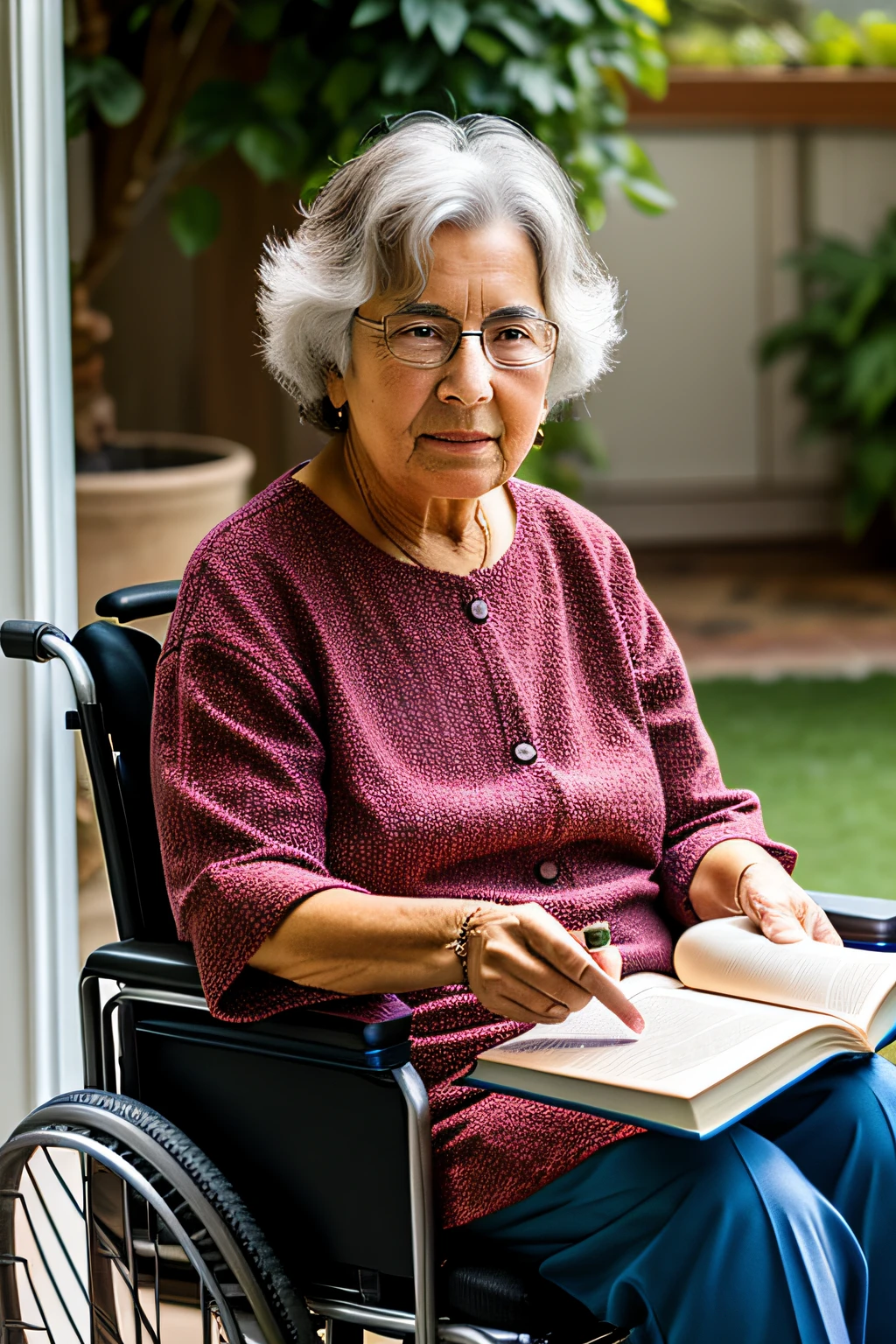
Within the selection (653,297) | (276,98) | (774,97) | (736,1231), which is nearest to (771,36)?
(774,97)

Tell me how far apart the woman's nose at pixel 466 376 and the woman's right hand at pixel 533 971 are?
0.42 metres

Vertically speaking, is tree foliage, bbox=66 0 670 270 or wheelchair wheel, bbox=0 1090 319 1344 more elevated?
tree foliage, bbox=66 0 670 270

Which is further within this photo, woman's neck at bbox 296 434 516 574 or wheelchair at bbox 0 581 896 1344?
woman's neck at bbox 296 434 516 574

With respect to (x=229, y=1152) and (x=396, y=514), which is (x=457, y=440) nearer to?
(x=396, y=514)

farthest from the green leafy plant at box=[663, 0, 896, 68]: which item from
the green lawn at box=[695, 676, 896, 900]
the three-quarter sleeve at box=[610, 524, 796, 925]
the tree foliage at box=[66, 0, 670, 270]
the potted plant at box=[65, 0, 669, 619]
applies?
the three-quarter sleeve at box=[610, 524, 796, 925]

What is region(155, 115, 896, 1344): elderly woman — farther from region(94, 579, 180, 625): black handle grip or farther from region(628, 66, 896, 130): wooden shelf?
region(628, 66, 896, 130): wooden shelf

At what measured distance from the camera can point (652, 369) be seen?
6.39 metres

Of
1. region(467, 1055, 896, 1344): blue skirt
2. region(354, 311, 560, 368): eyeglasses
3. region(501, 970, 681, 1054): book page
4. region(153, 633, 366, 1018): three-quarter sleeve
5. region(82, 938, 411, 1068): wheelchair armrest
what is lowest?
region(467, 1055, 896, 1344): blue skirt

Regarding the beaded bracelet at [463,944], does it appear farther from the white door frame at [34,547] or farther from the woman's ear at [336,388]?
the white door frame at [34,547]

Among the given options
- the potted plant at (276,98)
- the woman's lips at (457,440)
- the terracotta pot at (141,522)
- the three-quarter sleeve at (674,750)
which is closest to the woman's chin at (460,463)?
the woman's lips at (457,440)

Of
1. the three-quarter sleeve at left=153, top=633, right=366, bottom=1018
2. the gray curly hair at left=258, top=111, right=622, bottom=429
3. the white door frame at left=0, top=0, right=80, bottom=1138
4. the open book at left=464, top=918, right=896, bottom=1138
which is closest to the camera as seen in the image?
the open book at left=464, top=918, right=896, bottom=1138

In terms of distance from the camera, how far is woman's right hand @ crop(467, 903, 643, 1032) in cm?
114

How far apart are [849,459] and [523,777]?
521 centimetres

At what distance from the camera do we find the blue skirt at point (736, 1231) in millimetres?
1107
